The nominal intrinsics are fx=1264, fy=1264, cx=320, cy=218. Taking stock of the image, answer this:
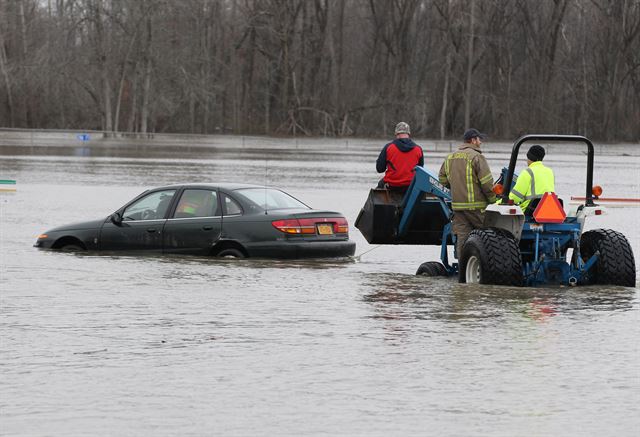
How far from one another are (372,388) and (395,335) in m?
2.26

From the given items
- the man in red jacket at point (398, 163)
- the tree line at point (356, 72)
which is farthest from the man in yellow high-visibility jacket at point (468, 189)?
the tree line at point (356, 72)

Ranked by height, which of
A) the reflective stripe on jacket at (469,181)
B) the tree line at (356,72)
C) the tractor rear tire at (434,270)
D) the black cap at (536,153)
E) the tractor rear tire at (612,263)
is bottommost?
the tractor rear tire at (434,270)

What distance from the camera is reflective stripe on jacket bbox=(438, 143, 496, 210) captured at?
14.4 metres

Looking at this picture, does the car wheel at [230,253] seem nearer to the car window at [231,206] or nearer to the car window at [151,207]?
the car window at [231,206]

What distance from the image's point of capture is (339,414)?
25.4 ft

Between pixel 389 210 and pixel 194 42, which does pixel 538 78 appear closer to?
pixel 194 42

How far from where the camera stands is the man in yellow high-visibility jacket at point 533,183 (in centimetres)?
1393

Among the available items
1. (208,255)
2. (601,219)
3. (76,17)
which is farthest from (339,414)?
(76,17)

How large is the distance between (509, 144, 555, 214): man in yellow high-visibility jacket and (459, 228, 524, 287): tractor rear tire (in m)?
0.54

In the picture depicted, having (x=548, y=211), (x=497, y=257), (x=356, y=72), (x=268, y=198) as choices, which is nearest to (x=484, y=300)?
(x=497, y=257)

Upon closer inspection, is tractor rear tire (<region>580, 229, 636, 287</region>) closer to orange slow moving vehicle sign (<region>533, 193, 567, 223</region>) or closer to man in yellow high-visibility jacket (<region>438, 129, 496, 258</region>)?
orange slow moving vehicle sign (<region>533, 193, 567, 223</region>)

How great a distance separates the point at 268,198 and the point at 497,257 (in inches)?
190

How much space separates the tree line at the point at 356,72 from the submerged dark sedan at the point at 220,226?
62.4 metres

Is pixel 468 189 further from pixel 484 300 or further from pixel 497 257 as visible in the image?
pixel 484 300
